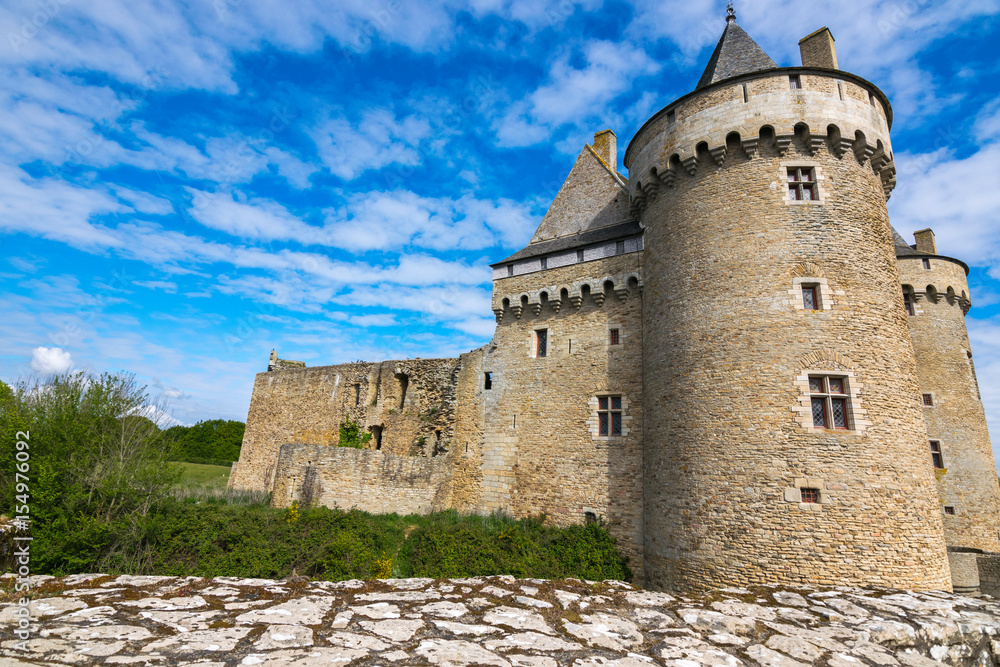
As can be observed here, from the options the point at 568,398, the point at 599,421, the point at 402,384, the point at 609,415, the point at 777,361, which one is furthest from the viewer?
the point at 402,384

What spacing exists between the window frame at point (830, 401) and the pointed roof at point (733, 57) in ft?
25.0

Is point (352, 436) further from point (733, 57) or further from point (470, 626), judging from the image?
point (733, 57)

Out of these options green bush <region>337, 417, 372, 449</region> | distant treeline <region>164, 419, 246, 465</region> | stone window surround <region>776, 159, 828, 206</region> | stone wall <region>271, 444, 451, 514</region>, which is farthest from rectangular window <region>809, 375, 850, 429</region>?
distant treeline <region>164, 419, 246, 465</region>

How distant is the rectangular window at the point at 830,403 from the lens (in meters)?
10.5

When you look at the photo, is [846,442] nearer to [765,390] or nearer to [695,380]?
[765,390]

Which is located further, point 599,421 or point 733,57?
point 599,421

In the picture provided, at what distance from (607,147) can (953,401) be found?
49.0ft

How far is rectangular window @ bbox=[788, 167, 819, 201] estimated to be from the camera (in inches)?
467

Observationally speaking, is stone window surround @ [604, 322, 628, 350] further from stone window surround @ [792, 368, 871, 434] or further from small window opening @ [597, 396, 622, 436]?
stone window surround @ [792, 368, 871, 434]

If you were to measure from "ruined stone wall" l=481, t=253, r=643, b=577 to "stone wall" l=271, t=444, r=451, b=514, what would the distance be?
2121 mm

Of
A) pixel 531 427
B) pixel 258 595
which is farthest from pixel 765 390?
pixel 258 595

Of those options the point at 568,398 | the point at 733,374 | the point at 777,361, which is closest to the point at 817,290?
the point at 777,361

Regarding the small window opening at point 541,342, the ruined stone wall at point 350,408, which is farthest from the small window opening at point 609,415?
the ruined stone wall at point 350,408

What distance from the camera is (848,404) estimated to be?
34.5ft
